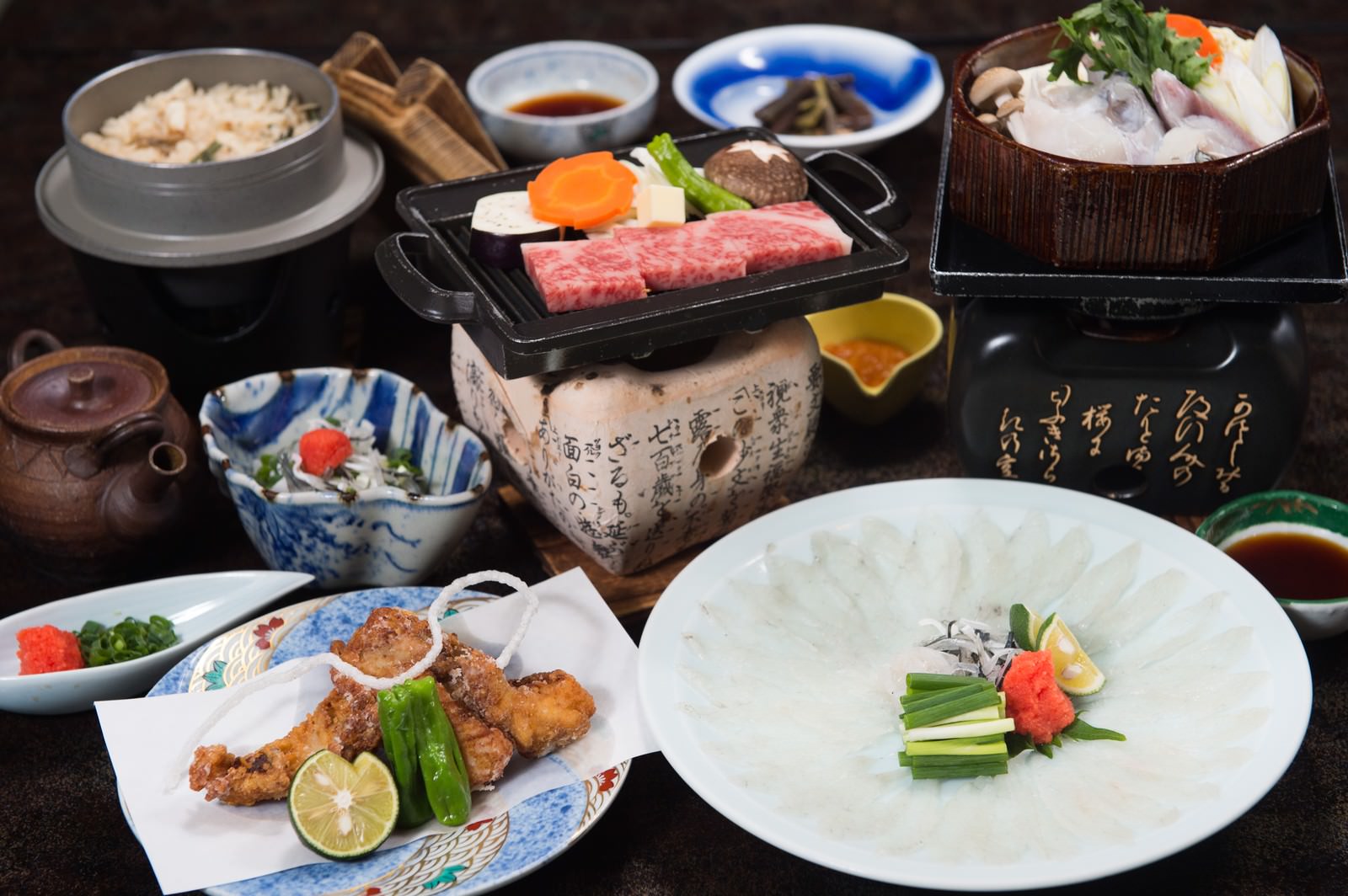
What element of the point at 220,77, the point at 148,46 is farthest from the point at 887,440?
the point at 148,46

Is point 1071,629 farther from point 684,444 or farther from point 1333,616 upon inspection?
point 684,444

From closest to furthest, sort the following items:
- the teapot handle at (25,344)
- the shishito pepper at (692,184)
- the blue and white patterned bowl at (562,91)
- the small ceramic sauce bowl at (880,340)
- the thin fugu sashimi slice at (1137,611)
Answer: the thin fugu sashimi slice at (1137,611) → the shishito pepper at (692,184) → the teapot handle at (25,344) → the small ceramic sauce bowl at (880,340) → the blue and white patterned bowl at (562,91)

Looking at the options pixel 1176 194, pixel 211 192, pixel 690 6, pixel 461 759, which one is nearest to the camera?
pixel 461 759

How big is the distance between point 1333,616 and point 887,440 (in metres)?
0.96

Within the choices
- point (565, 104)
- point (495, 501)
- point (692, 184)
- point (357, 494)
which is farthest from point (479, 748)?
point (565, 104)

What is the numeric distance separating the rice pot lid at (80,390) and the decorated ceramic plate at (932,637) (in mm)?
1013

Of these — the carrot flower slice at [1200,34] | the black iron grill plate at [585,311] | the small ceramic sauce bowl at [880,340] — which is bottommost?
the small ceramic sauce bowl at [880,340]

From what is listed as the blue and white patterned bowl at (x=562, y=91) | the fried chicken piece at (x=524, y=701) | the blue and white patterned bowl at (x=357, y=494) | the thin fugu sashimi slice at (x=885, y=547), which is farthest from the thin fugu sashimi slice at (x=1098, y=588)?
the blue and white patterned bowl at (x=562, y=91)

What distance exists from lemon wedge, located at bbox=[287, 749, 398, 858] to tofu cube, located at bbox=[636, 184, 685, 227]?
0.93 metres

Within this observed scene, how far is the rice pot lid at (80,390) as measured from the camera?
7.54 feet

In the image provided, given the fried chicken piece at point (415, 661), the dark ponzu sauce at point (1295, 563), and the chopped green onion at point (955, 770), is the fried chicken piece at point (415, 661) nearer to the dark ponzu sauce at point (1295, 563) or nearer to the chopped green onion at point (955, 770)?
the chopped green onion at point (955, 770)

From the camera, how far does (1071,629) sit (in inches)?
81.6

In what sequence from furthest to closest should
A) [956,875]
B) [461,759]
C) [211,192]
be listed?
[211,192] < [461,759] < [956,875]

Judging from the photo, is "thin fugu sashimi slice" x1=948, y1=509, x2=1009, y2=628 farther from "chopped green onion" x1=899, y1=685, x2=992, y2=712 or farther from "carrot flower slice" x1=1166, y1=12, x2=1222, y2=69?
"carrot flower slice" x1=1166, y1=12, x2=1222, y2=69
